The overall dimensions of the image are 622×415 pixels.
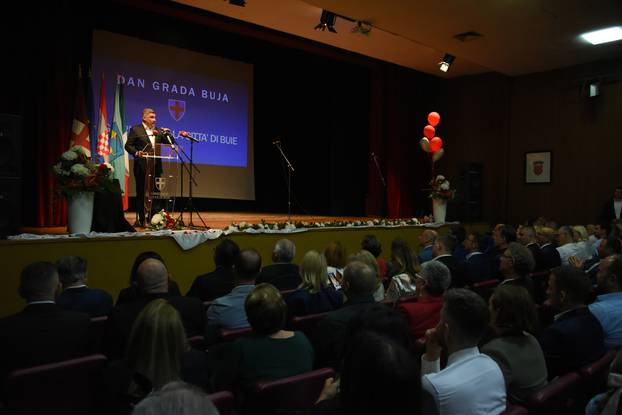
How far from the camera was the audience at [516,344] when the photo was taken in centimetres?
201

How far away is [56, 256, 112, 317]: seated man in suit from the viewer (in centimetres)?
302

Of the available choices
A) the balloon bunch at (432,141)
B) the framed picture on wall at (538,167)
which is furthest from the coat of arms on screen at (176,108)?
the framed picture on wall at (538,167)

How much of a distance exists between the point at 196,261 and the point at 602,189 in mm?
7639

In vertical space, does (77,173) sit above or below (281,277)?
above

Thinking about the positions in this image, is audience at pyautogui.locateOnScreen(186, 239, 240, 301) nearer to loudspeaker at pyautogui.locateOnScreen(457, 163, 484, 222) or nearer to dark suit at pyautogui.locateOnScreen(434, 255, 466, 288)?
dark suit at pyautogui.locateOnScreen(434, 255, 466, 288)

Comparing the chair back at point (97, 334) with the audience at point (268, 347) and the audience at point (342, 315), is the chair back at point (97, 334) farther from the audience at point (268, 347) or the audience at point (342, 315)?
the audience at point (342, 315)

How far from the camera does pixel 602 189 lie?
31.2 ft

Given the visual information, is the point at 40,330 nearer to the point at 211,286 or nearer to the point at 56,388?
the point at 56,388

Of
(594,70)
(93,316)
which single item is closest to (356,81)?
(594,70)

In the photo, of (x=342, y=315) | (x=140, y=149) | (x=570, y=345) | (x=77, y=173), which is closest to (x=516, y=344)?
(x=570, y=345)

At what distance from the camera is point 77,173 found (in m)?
4.79

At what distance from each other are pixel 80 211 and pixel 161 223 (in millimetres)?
1005

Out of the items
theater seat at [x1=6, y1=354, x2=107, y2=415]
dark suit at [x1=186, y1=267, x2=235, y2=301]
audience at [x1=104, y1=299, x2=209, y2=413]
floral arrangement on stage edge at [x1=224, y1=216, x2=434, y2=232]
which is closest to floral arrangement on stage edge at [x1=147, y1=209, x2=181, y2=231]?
floral arrangement on stage edge at [x1=224, y1=216, x2=434, y2=232]

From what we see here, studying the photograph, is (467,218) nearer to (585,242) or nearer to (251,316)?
(585,242)
